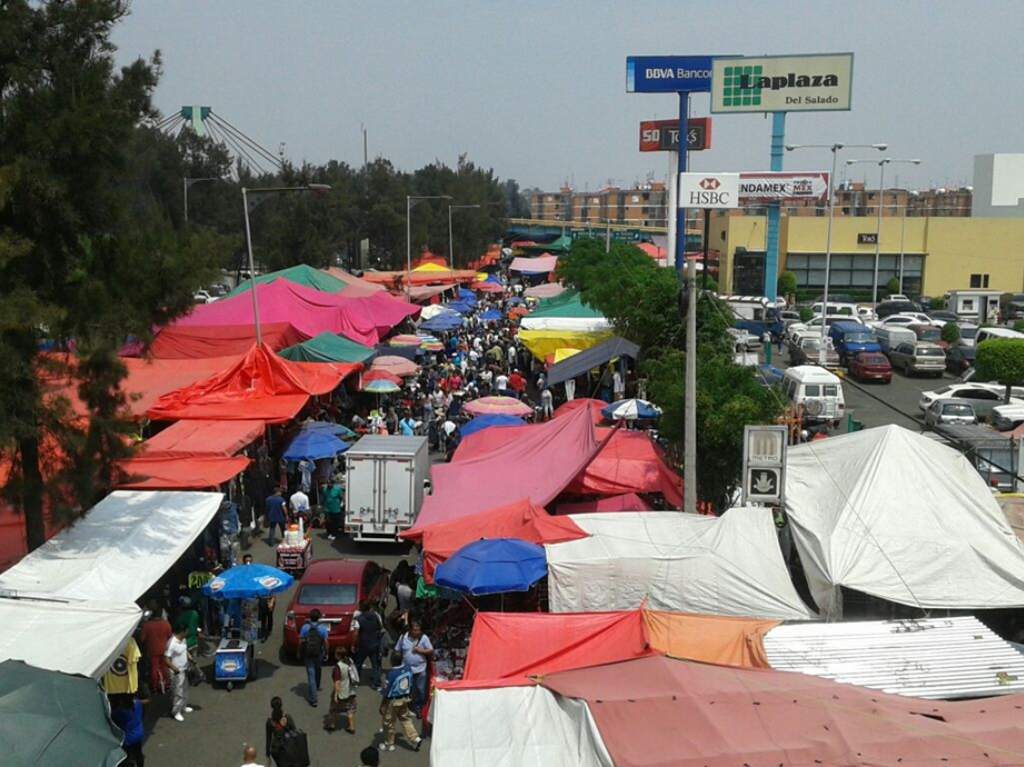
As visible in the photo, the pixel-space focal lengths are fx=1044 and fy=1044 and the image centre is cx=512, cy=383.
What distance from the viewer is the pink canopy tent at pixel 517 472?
15195mm

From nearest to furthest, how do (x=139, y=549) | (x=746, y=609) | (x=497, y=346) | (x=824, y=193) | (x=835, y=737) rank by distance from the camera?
1. (x=835, y=737)
2. (x=746, y=609)
3. (x=139, y=549)
4. (x=497, y=346)
5. (x=824, y=193)

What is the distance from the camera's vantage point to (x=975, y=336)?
4009cm

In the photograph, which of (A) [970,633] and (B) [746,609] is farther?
(B) [746,609]

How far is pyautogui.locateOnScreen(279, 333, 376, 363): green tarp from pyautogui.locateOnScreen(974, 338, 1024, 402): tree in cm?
1744

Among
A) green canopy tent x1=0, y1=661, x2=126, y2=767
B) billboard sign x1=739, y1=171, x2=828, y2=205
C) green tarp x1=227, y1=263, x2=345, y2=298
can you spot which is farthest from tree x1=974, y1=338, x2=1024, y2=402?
billboard sign x1=739, y1=171, x2=828, y2=205

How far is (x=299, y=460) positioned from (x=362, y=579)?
6.79 meters

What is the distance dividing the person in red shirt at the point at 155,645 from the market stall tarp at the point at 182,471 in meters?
3.42

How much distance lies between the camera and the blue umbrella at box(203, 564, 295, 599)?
1234 cm

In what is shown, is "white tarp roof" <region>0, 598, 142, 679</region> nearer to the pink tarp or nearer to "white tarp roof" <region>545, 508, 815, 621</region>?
"white tarp roof" <region>545, 508, 815, 621</region>

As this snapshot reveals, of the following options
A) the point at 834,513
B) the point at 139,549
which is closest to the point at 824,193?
the point at 834,513

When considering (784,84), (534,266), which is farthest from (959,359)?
(534,266)

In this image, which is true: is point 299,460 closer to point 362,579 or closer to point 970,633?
point 362,579

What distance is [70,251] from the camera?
12328 mm

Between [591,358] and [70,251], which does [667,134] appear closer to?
[591,358]
